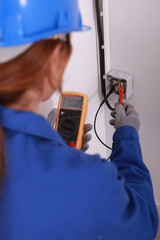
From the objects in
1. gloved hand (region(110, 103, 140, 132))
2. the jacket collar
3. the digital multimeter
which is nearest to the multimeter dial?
the digital multimeter

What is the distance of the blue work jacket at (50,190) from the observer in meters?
0.45

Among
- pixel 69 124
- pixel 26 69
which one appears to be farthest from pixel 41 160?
pixel 69 124

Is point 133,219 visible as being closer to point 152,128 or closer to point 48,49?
point 48,49

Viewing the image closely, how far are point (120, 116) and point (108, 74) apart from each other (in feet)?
0.89

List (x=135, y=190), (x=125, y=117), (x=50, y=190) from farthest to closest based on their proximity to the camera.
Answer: (x=125, y=117), (x=135, y=190), (x=50, y=190)

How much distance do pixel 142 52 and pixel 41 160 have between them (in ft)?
2.22

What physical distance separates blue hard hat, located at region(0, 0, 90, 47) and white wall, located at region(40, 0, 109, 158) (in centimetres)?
41

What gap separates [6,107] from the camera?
512mm

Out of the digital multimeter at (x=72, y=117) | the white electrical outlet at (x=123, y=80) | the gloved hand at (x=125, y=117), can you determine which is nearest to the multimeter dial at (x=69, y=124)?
the digital multimeter at (x=72, y=117)

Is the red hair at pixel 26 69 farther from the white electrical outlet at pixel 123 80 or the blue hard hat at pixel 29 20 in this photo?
the white electrical outlet at pixel 123 80

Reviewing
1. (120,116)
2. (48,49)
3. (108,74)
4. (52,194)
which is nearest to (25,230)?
(52,194)

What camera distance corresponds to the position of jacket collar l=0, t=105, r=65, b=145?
48 centimetres

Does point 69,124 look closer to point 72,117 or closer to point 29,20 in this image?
point 72,117

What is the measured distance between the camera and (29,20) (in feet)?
1.58
